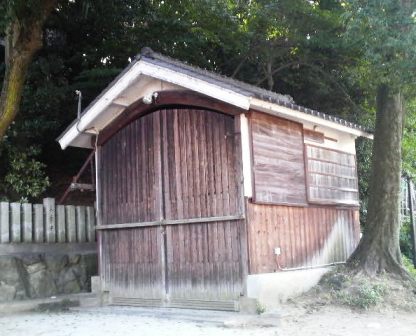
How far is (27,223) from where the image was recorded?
10.2 metres

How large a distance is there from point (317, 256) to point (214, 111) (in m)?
3.64

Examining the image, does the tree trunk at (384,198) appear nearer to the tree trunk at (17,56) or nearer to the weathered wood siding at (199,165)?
the weathered wood siding at (199,165)

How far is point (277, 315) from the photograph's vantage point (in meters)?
7.96

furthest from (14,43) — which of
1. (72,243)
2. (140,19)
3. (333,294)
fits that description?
(333,294)

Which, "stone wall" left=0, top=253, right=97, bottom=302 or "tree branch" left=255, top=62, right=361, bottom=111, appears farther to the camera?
"tree branch" left=255, top=62, right=361, bottom=111

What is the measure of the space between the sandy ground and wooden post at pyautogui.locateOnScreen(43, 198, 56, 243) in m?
1.91

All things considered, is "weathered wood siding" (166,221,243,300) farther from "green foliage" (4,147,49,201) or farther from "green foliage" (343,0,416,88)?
"green foliage" (4,147,49,201)

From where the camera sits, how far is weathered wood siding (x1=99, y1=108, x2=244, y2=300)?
28.8 feet

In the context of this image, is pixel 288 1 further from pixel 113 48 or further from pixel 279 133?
pixel 279 133

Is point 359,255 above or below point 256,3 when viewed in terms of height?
below

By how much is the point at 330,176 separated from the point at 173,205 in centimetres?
355

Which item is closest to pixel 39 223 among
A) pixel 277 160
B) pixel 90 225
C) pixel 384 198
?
pixel 90 225

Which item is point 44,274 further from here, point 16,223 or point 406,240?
point 406,240

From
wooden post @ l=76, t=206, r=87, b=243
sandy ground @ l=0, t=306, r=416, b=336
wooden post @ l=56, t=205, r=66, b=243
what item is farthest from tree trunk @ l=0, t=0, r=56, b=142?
sandy ground @ l=0, t=306, r=416, b=336
